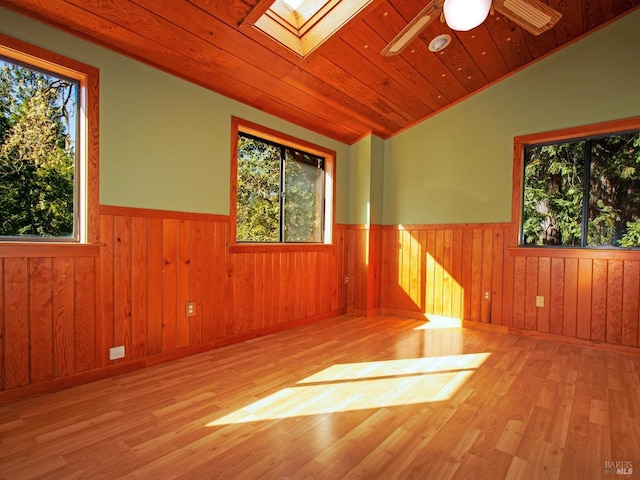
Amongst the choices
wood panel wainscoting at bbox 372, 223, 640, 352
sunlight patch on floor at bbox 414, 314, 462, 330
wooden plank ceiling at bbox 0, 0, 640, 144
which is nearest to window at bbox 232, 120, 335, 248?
wooden plank ceiling at bbox 0, 0, 640, 144

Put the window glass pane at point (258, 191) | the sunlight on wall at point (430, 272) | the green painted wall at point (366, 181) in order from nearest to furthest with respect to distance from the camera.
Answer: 1. the window glass pane at point (258, 191)
2. the sunlight on wall at point (430, 272)
3. the green painted wall at point (366, 181)

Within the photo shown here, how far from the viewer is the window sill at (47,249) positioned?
6.73 feet

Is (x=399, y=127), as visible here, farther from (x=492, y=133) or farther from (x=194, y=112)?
(x=194, y=112)

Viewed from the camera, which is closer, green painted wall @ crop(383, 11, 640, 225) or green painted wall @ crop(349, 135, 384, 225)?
green painted wall @ crop(383, 11, 640, 225)

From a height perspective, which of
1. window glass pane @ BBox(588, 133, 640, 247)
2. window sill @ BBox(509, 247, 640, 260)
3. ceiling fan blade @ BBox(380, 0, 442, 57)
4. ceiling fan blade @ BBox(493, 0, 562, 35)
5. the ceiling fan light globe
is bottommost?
window sill @ BBox(509, 247, 640, 260)

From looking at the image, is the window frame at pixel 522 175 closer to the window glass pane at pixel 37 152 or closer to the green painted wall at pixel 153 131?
the green painted wall at pixel 153 131

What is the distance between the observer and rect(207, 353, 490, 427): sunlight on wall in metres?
2.06

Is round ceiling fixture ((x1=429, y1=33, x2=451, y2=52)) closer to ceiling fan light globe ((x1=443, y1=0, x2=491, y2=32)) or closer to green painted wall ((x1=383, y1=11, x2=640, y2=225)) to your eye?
ceiling fan light globe ((x1=443, y1=0, x2=491, y2=32))

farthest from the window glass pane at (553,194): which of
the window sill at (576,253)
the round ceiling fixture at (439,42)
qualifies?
the round ceiling fixture at (439,42)

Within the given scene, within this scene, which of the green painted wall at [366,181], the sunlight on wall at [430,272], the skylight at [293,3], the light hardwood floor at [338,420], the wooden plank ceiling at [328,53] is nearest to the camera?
the light hardwood floor at [338,420]

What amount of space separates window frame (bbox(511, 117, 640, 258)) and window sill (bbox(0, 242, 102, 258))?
4086 millimetres

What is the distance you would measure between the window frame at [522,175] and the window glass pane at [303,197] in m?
2.33

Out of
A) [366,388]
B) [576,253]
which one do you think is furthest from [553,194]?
[366,388]

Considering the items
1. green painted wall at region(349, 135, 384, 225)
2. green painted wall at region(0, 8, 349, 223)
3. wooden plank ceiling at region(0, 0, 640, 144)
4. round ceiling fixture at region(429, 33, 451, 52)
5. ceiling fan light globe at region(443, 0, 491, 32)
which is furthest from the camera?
green painted wall at region(349, 135, 384, 225)
